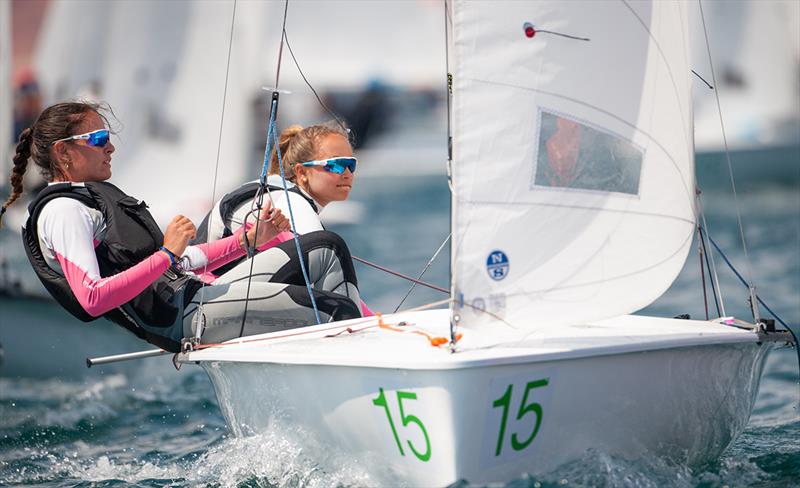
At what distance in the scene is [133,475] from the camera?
3.35 meters

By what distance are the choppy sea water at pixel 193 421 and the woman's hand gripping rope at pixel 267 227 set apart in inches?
22.0

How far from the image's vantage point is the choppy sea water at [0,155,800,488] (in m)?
2.76

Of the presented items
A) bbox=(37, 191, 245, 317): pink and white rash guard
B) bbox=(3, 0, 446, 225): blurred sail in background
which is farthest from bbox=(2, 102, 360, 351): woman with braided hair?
bbox=(3, 0, 446, 225): blurred sail in background

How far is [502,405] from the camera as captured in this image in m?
2.42

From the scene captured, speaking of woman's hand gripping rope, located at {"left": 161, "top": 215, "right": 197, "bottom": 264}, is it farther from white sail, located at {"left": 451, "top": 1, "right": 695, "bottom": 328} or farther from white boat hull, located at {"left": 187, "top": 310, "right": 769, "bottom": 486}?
white sail, located at {"left": 451, "top": 1, "right": 695, "bottom": 328}

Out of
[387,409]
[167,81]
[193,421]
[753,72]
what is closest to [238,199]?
[387,409]

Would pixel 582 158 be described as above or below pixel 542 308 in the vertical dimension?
above

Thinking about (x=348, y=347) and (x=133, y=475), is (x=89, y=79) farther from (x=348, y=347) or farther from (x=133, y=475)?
(x=348, y=347)

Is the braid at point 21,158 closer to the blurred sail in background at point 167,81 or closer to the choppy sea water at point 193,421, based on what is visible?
the choppy sea water at point 193,421

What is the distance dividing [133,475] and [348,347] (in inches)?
43.3

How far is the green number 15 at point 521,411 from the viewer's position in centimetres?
242

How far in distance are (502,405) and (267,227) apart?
97 centimetres

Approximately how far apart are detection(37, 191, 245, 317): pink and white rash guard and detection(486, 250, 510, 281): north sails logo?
84 cm

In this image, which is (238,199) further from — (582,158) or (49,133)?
(582,158)
